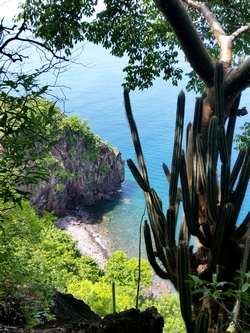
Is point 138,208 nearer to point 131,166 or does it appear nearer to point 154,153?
point 154,153

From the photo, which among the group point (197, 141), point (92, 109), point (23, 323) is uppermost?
point (92, 109)

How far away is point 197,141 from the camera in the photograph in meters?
2.58

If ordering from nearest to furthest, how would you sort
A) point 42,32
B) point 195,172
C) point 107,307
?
point 195,172 → point 42,32 → point 107,307

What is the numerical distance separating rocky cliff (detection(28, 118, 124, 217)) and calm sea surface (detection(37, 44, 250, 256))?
29.7 inches

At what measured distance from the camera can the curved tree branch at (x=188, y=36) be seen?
2244 mm

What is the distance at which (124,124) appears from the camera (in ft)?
73.5

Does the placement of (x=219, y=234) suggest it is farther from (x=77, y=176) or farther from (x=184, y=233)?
(x=77, y=176)

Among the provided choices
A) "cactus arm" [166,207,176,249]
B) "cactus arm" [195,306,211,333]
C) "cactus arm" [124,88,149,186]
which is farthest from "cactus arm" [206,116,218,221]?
"cactus arm" [195,306,211,333]

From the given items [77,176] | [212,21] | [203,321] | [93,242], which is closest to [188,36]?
[212,21]

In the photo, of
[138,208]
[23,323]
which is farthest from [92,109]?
[23,323]

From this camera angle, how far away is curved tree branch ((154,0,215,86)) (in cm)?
224

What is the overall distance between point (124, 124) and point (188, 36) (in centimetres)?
2007

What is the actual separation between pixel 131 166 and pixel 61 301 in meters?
1.06

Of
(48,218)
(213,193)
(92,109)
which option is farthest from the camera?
(92,109)
